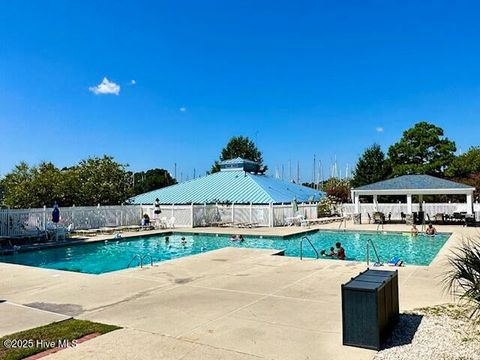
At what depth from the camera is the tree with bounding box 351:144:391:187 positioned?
138 feet

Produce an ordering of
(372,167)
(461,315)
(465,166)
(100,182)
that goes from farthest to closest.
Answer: (372,167) → (465,166) → (100,182) → (461,315)

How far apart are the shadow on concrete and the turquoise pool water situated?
817cm

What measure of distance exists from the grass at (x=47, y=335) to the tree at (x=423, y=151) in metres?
40.0

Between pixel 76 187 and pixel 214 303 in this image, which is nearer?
pixel 214 303

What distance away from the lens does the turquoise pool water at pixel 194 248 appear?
14.8 metres

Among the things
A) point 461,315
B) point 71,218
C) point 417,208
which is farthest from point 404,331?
point 417,208

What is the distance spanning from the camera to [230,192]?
32406mm

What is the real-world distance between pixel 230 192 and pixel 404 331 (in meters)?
27.2

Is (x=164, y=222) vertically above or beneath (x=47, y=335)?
above

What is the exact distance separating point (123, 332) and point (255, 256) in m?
7.31

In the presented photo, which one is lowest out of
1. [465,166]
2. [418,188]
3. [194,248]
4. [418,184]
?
[194,248]

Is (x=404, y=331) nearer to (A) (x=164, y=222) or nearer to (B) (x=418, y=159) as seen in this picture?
(A) (x=164, y=222)

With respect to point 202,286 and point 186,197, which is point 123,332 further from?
point 186,197

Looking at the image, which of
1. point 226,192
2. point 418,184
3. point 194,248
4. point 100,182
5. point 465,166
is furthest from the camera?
point 465,166
